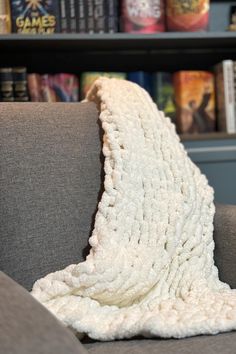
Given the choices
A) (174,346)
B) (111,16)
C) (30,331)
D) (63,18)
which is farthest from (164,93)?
(30,331)

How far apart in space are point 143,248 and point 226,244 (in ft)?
0.65

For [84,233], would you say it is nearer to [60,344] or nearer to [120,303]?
[120,303]

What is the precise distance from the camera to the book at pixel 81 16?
179cm

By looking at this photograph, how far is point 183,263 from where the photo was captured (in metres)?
1.17

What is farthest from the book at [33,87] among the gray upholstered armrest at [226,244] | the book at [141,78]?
the gray upholstered armrest at [226,244]

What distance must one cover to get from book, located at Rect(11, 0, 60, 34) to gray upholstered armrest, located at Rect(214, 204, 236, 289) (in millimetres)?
854

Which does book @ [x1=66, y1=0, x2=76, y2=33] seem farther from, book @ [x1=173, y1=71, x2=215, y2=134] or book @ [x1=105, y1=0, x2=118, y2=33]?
book @ [x1=173, y1=71, x2=215, y2=134]

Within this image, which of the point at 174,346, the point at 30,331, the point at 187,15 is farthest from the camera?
the point at 187,15

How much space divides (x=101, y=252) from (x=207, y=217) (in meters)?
0.29

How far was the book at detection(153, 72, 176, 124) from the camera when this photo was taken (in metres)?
1.95

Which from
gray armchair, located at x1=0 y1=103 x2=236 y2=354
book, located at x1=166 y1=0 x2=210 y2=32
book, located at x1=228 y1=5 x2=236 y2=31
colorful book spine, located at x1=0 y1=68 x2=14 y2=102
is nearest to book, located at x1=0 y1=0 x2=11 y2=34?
colorful book spine, located at x1=0 y1=68 x2=14 y2=102

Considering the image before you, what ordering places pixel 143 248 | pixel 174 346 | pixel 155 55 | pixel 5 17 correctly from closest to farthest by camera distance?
pixel 174 346 → pixel 143 248 → pixel 5 17 → pixel 155 55

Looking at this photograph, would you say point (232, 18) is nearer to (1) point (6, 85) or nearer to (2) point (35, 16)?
(2) point (35, 16)

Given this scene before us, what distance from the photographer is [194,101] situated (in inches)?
76.0
